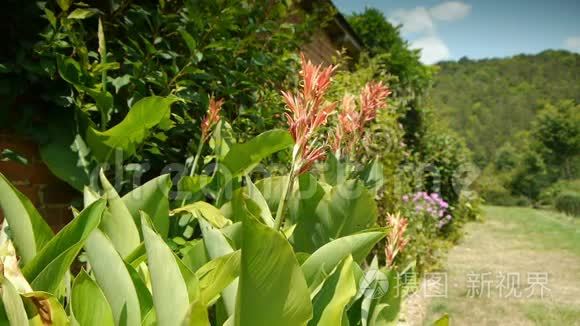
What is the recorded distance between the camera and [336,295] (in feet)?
3.19

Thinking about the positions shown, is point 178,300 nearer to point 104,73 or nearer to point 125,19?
point 104,73

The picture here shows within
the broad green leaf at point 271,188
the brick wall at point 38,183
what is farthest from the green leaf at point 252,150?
the brick wall at point 38,183

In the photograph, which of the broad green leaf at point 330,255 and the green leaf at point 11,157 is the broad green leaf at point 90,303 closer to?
the broad green leaf at point 330,255

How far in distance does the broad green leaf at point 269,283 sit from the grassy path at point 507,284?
112 inches

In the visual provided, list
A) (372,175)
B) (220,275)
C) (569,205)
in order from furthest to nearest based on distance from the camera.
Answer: (569,205)
(372,175)
(220,275)

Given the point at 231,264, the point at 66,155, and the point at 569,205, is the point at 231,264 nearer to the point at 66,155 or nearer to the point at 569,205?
the point at 66,155

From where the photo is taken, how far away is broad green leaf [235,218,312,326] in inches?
29.5

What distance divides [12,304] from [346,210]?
2.70 feet

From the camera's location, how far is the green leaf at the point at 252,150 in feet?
5.67

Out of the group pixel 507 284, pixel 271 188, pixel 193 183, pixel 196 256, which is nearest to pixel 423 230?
pixel 507 284

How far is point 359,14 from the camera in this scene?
29.3ft

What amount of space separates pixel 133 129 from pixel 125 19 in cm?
69

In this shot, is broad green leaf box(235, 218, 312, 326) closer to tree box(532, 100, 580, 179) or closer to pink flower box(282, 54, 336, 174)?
pink flower box(282, 54, 336, 174)

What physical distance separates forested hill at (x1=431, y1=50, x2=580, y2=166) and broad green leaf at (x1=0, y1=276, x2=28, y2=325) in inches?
1799
